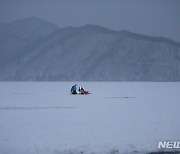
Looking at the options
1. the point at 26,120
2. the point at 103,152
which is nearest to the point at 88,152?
the point at 103,152

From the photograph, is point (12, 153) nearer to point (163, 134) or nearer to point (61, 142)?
point (61, 142)

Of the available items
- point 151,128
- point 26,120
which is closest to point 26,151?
point 151,128

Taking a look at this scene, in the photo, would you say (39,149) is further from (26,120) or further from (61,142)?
(26,120)

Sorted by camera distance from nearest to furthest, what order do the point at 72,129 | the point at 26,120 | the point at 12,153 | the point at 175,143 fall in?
the point at 12,153, the point at 175,143, the point at 72,129, the point at 26,120

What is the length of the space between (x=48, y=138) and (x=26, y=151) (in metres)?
3.23

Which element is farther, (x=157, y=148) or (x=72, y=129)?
(x=72, y=129)

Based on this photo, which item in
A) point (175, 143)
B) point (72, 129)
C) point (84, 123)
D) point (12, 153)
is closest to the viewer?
point (12, 153)

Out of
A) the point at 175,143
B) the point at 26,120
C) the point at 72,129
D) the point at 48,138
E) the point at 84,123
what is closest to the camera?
the point at 175,143

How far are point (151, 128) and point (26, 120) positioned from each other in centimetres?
946

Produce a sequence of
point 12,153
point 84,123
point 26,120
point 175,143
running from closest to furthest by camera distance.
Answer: point 12,153
point 175,143
point 84,123
point 26,120

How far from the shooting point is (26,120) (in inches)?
1121

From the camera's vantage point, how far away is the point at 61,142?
19188mm

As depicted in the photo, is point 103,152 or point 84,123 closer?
point 103,152

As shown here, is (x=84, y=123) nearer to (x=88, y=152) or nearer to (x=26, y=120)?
(x=26, y=120)
